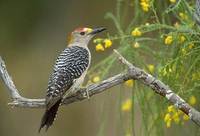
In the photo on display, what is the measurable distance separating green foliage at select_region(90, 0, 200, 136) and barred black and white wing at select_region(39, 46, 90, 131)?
0.21 meters

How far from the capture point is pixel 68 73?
169 inches

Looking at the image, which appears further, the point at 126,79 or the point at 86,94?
the point at 86,94

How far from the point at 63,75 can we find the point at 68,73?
0.06m

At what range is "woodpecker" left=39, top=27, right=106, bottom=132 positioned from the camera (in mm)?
4016

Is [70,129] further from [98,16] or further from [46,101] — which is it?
[46,101]

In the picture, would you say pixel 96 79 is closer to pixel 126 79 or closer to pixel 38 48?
pixel 126 79

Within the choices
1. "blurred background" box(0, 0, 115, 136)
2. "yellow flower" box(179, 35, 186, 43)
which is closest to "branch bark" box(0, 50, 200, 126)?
"yellow flower" box(179, 35, 186, 43)

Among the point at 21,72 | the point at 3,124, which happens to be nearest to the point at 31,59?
the point at 21,72

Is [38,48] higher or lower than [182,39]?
lower

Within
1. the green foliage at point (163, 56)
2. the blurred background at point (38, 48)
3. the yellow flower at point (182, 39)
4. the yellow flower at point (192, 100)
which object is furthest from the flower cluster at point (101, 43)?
the blurred background at point (38, 48)

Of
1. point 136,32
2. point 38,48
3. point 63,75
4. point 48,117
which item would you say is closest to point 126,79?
point 136,32

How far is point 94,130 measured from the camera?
26.4 ft

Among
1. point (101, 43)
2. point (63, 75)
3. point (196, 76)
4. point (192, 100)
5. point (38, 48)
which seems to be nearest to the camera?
point (196, 76)

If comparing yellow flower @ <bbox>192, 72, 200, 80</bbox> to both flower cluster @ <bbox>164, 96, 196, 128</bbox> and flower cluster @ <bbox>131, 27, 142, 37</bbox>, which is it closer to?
flower cluster @ <bbox>164, 96, 196, 128</bbox>
